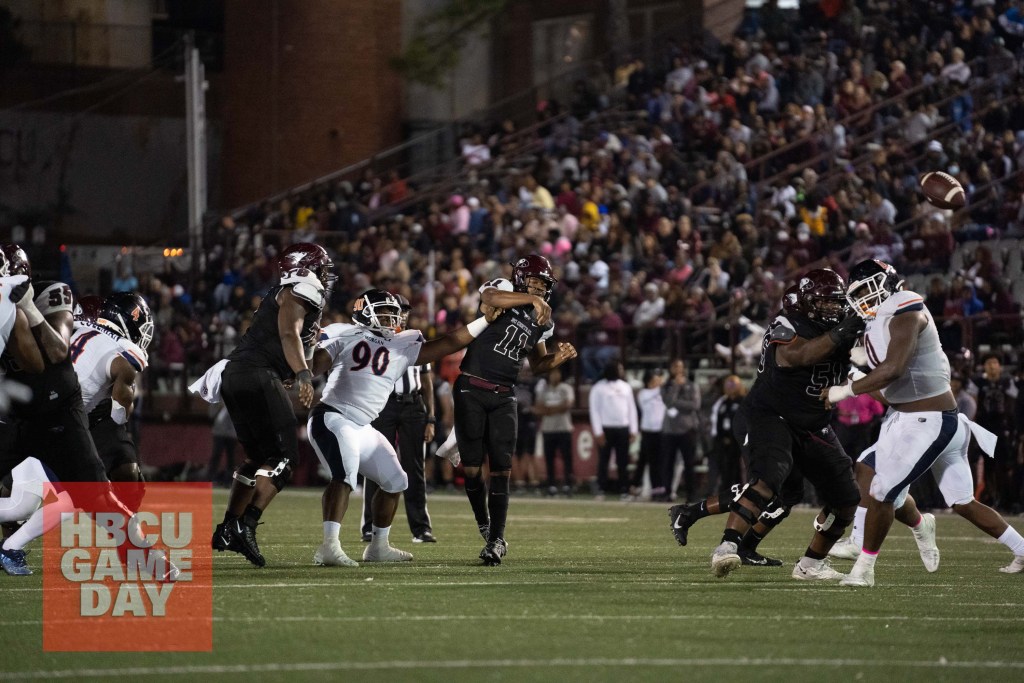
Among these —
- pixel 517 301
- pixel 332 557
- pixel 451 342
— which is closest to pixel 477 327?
pixel 451 342

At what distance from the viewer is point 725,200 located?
82.3ft

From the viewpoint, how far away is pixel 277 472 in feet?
33.8

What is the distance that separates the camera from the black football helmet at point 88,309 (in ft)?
33.8

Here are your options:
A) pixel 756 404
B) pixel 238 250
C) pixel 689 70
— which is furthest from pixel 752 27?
pixel 756 404

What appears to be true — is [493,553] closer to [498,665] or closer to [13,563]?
[13,563]

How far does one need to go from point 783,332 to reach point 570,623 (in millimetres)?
3048

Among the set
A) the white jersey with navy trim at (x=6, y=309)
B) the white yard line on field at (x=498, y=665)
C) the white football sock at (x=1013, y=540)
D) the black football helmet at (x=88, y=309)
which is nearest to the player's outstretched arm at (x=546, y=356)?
the black football helmet at (x=88, y=309)

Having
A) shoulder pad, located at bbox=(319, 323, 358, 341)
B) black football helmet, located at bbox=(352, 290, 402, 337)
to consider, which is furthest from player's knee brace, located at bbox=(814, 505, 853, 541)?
shoulder pad, located at bbox=(319, 323, 358, 341)

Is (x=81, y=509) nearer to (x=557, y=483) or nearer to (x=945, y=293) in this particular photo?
(x=945, y=293)

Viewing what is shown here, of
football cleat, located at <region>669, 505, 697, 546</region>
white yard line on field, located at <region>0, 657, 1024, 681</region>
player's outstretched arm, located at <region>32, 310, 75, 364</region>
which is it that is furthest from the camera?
football cleat, located at <region>669, 505, 697, 546</region>

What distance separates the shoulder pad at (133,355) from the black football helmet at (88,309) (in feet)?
1.04

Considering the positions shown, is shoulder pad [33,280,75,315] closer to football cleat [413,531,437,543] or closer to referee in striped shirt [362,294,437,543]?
referee in striped shirt [362,294,437,543]

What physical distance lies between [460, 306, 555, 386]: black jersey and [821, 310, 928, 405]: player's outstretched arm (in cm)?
233

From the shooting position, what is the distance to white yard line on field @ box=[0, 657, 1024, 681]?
6.44 m
